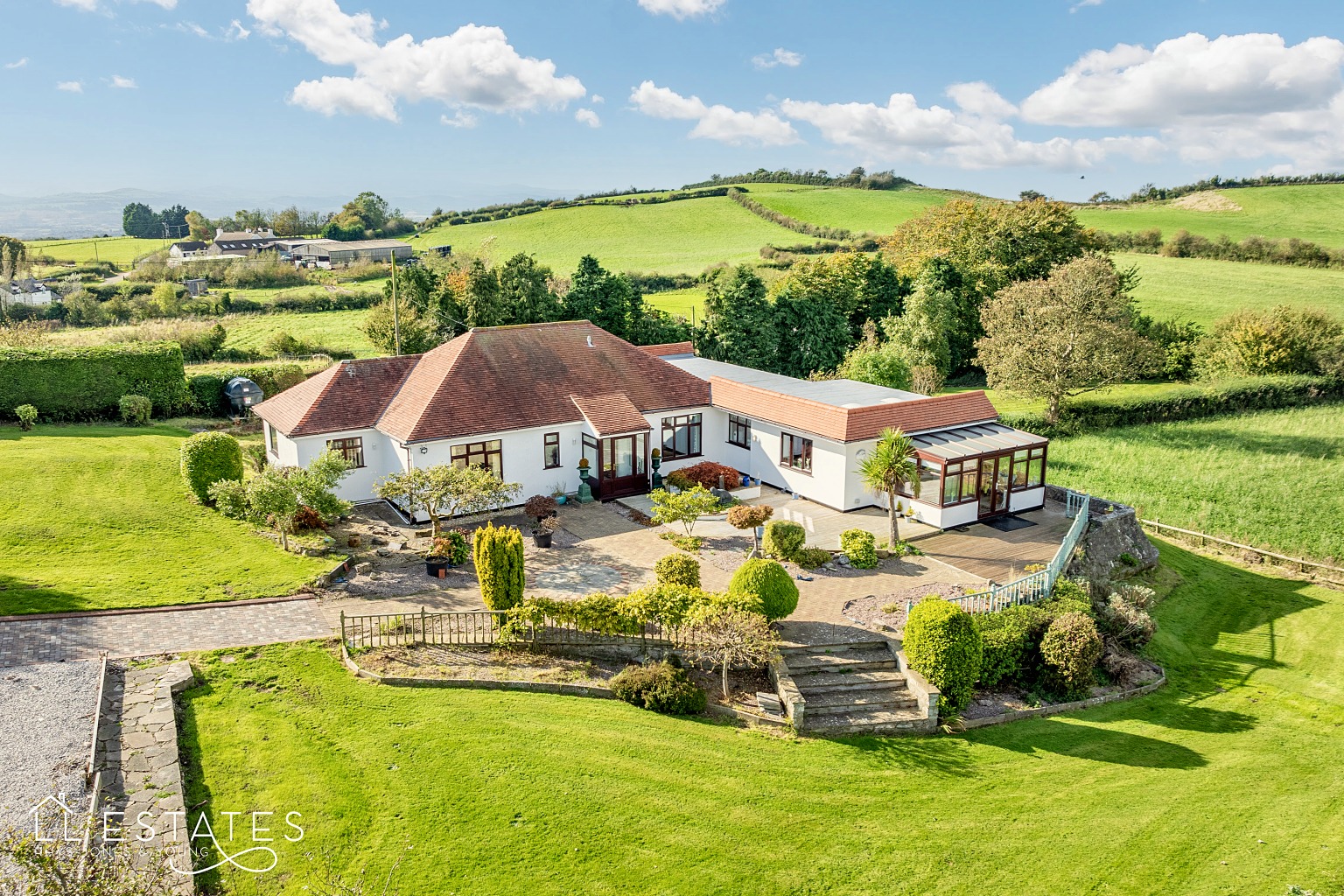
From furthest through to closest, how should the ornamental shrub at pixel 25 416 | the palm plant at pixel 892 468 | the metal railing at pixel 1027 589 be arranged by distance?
the ornamental shrub at pixel 25 416
the palm plant at pixel 892 468
the metal railing at pixel 1027 589

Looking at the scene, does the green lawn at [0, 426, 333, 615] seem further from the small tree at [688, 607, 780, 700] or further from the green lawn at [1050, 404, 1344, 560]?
the green lawn at [1050, 404, 1344, 560]

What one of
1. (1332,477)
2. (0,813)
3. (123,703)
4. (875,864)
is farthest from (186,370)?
(1332,477)

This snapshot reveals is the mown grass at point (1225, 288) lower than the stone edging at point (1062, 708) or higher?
higher

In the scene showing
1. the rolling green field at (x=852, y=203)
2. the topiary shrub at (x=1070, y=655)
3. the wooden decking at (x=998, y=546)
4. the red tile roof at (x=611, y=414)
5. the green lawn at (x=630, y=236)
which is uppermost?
the rolling green field at (x=852, y=203)

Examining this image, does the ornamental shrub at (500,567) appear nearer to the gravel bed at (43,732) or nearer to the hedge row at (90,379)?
the gravel bed at (43,732)

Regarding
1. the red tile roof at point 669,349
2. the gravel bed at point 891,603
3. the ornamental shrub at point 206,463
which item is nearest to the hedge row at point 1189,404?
the red tile roof at point 669,349

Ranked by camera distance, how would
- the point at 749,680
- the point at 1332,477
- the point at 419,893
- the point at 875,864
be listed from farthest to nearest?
the point at 1332,477 < the point at 749,680 < the point at 875,864 < the point at 419,893

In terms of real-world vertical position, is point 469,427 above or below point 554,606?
above

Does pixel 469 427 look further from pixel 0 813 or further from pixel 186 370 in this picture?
pixel 186 370
